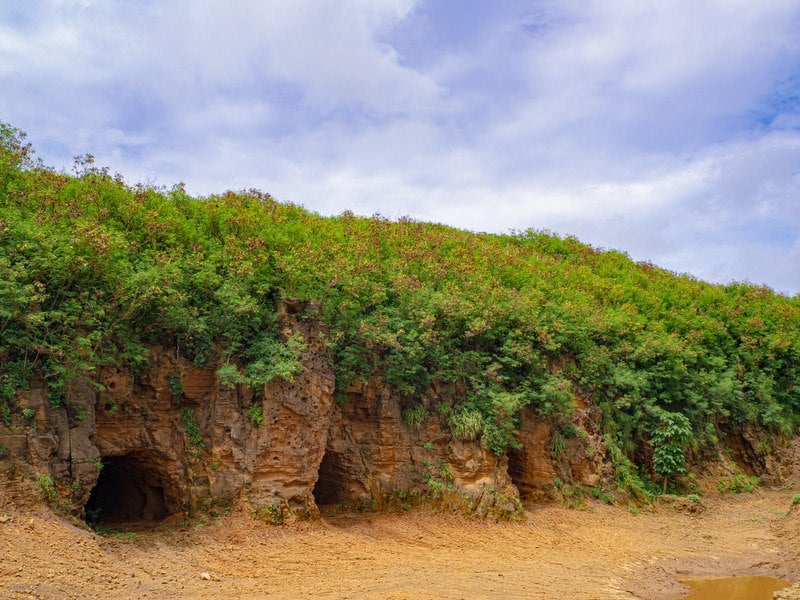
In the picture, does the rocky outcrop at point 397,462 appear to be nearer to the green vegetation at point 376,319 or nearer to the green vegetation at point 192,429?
the green vegetation at point 376,319

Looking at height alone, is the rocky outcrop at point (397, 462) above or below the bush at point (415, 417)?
below

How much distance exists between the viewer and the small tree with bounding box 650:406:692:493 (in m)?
18.1

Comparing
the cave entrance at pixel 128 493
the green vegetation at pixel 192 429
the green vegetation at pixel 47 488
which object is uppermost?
the green vegetation at pixel 192 429

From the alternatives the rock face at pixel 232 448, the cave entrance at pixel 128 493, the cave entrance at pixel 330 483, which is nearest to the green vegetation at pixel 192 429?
the rock face at pixel 232 448

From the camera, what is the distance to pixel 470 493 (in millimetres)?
14500

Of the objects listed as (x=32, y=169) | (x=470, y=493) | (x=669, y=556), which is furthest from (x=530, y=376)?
(x=32, y=169)

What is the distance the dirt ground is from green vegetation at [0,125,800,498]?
2.02 m

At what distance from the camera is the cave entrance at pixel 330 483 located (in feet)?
47.5

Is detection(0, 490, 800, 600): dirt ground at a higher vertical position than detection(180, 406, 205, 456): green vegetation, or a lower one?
lower

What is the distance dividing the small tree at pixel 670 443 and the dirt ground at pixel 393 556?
2008 mm

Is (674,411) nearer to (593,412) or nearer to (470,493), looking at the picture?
(593,412)

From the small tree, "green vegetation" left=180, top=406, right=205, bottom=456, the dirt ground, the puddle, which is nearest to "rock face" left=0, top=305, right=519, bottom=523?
"green vegetation" left=180, top=406, right=205, bottom=456

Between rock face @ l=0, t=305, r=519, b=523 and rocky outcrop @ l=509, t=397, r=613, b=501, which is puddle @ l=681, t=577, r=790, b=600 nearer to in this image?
rock face @ l=0, t=305, r=519, b=523

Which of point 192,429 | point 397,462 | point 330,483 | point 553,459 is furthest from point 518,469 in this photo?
point 192,429
